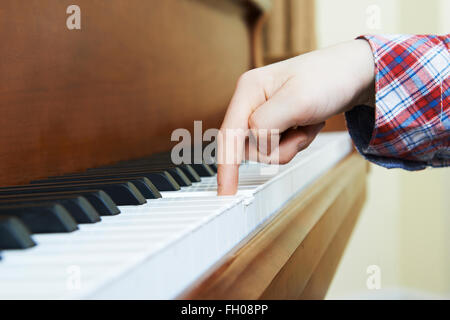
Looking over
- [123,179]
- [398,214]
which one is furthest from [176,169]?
[398,214]

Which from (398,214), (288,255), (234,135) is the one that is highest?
(234,135)

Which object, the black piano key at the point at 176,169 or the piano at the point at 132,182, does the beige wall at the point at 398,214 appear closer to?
the piano at the point at 132,182

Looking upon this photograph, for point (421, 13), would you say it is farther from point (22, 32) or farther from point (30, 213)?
point (30, 213)

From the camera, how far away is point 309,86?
616 millimetres

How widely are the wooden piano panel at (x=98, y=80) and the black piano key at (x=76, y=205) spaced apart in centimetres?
18

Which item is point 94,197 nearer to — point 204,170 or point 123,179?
point 123,179

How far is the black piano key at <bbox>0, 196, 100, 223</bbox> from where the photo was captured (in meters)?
0.46

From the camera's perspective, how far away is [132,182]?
590mm

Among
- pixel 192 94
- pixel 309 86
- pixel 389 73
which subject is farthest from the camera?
pixel 192 94

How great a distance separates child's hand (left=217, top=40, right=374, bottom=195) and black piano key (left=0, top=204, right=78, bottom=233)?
19 cm

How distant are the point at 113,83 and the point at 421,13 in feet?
6.89

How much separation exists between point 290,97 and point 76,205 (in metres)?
0.27

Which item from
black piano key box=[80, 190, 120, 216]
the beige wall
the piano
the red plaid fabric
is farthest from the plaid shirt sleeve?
the beige wall
